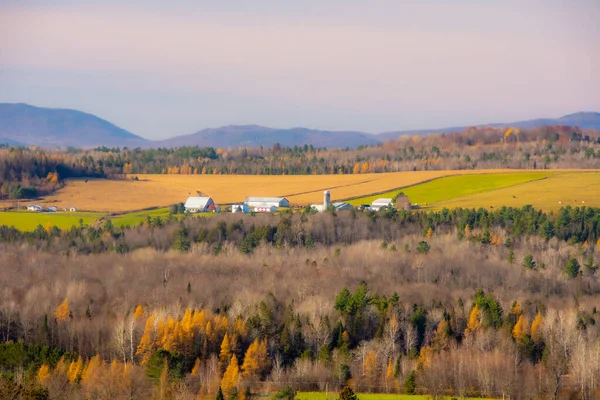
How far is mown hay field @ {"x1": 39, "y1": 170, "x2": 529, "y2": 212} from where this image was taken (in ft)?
343

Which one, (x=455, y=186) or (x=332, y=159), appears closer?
(x=455, y=186)

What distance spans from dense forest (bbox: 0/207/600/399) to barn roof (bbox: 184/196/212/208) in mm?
10449

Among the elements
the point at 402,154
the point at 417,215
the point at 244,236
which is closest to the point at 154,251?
the point at 244,236

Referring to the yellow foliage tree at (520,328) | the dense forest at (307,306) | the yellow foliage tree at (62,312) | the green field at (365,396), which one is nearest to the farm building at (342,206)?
the dense forest at (307,306)

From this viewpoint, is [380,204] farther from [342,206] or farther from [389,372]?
[389,372]

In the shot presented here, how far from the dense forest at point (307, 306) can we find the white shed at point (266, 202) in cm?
936

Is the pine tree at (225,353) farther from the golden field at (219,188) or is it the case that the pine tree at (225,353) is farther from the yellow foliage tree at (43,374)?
the golden field at (219,188)

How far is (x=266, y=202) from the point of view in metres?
104

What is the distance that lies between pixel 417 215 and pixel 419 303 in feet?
92.1

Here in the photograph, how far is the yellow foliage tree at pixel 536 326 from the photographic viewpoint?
59.6m

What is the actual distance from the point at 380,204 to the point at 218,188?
2162 centimetres

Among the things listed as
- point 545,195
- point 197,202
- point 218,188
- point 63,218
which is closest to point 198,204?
point 197,202

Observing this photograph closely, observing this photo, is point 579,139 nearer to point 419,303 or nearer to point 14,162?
point 14,162

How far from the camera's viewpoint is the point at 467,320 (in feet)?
206
